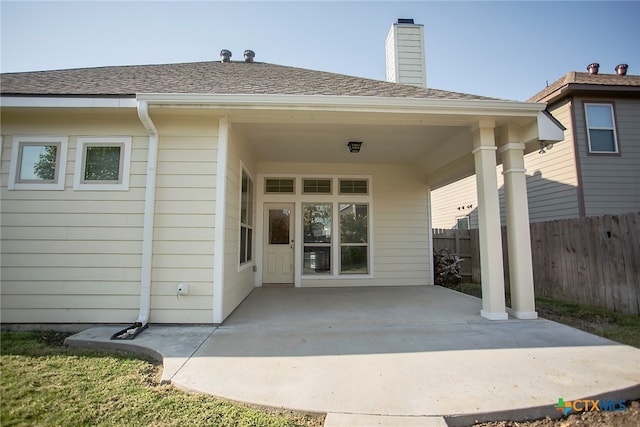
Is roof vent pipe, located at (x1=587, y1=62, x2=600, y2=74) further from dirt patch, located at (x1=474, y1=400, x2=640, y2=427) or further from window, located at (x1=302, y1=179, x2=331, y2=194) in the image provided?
dirt patch, located at (x1=474, y1=400, x2=640, y2=427)

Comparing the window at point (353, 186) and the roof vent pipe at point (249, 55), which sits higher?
the roof vent pipe at point (249, 55)

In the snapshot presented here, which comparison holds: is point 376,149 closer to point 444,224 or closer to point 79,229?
point 79,229

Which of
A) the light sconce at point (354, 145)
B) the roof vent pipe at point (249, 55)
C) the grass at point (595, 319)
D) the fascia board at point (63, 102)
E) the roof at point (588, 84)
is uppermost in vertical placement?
the roof vent pipe at point (249, 55)

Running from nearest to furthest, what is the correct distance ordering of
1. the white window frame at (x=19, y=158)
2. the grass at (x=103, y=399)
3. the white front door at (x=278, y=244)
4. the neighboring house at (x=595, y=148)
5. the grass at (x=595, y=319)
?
the grass at (x=103, y=399)
the grass at (x=595, y=319)
the white window frame at (x=19, y=158)
the white front door at (x=278, y=244)
the neighboring house at (x=595, y=148)

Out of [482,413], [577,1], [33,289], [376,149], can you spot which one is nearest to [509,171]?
[376,149]

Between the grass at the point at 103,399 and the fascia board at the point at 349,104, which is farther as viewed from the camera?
the fascia board at the point at 349,104

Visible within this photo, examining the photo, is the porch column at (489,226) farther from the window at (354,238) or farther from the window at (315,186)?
the window at (315,186)

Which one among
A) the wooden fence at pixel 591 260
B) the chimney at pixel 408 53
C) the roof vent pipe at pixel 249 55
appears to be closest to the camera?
the wooden fence at pixel 591 260

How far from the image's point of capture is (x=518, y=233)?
162 inches

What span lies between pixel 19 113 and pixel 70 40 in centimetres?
176

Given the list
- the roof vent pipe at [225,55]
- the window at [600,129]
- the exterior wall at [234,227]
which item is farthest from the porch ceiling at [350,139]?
the window at [600,129]

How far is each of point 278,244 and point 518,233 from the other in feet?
15.5

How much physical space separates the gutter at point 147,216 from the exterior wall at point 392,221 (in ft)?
10.6

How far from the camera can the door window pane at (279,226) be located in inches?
274
